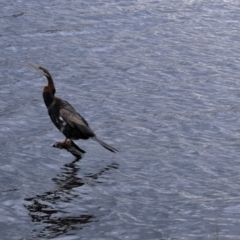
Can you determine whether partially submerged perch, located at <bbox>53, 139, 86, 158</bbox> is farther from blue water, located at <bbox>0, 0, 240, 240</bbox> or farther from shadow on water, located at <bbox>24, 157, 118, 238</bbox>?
shadow on water, located at <bbox>24, 157, 118, 238</bbox>

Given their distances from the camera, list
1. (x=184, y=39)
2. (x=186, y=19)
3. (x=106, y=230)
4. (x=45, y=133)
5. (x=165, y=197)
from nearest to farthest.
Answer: (x=106, y=230) < (x=165, y=197) < (x=45, y=133) < (x=184, y=39) < (x=186, y=19)

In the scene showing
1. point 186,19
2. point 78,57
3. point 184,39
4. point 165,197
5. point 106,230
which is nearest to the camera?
point 106,230

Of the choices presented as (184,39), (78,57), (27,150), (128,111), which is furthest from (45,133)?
(184,39)

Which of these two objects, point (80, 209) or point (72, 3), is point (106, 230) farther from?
point (72, 3)

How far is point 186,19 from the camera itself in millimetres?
22516

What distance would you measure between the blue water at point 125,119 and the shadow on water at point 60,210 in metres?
0.02

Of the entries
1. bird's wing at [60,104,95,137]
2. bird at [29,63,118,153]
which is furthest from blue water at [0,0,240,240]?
bird's wing at [60,104,95,137]

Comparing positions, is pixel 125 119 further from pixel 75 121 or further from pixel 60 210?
pixel 60 210

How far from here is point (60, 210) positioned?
11133 millimetres

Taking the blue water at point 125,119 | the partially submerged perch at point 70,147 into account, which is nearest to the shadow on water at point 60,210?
the blue water at point 125,119

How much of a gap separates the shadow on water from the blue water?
24 millimetres

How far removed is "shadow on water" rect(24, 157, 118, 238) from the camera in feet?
34.5

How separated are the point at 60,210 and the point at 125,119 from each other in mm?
4240

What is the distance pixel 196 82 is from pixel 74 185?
5941mm
